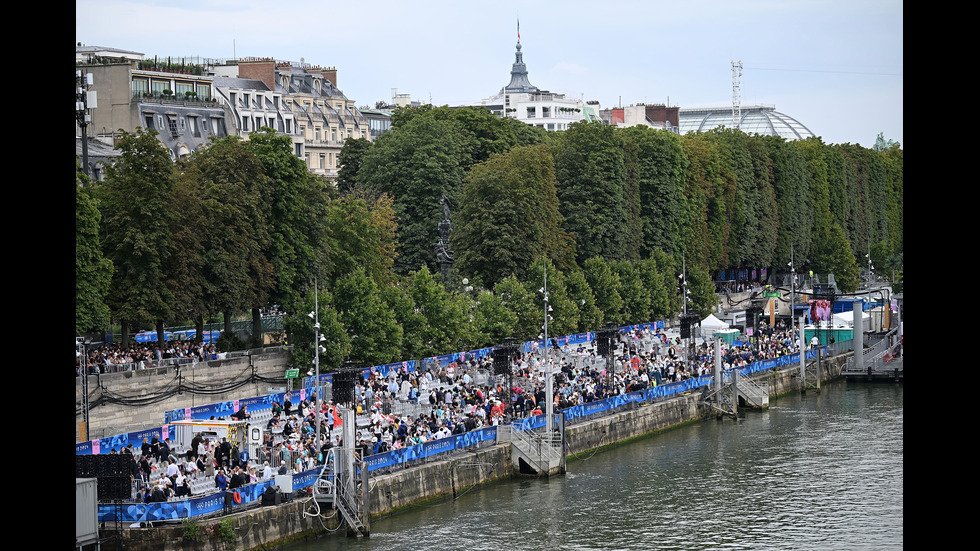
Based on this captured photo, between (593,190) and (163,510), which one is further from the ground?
(593,190)

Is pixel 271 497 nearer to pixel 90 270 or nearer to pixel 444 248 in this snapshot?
pixel 90 270

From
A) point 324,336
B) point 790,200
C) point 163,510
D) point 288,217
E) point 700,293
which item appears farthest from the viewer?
point 790,200

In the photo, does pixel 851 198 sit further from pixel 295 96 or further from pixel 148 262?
pixel 148 262

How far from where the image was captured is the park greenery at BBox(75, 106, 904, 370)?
43719 millimetres

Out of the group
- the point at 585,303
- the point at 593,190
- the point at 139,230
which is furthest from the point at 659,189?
the point at 139,230

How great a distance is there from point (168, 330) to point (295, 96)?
45699mm

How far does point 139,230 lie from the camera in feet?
140

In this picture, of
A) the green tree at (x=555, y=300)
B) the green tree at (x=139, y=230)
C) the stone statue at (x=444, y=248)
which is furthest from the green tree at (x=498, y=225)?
the green tree at (x=139, y=230)

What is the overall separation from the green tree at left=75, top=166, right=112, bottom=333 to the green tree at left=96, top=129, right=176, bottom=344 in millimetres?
1411

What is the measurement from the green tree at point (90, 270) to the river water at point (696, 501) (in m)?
12.2

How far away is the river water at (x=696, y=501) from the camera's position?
1286 inches

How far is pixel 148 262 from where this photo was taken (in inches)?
1687

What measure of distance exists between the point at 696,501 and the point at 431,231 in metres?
31.7

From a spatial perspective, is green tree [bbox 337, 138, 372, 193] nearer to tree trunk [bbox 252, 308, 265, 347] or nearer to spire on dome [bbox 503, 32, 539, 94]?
tree trunk [bbox 252, 308, 265, 347]
